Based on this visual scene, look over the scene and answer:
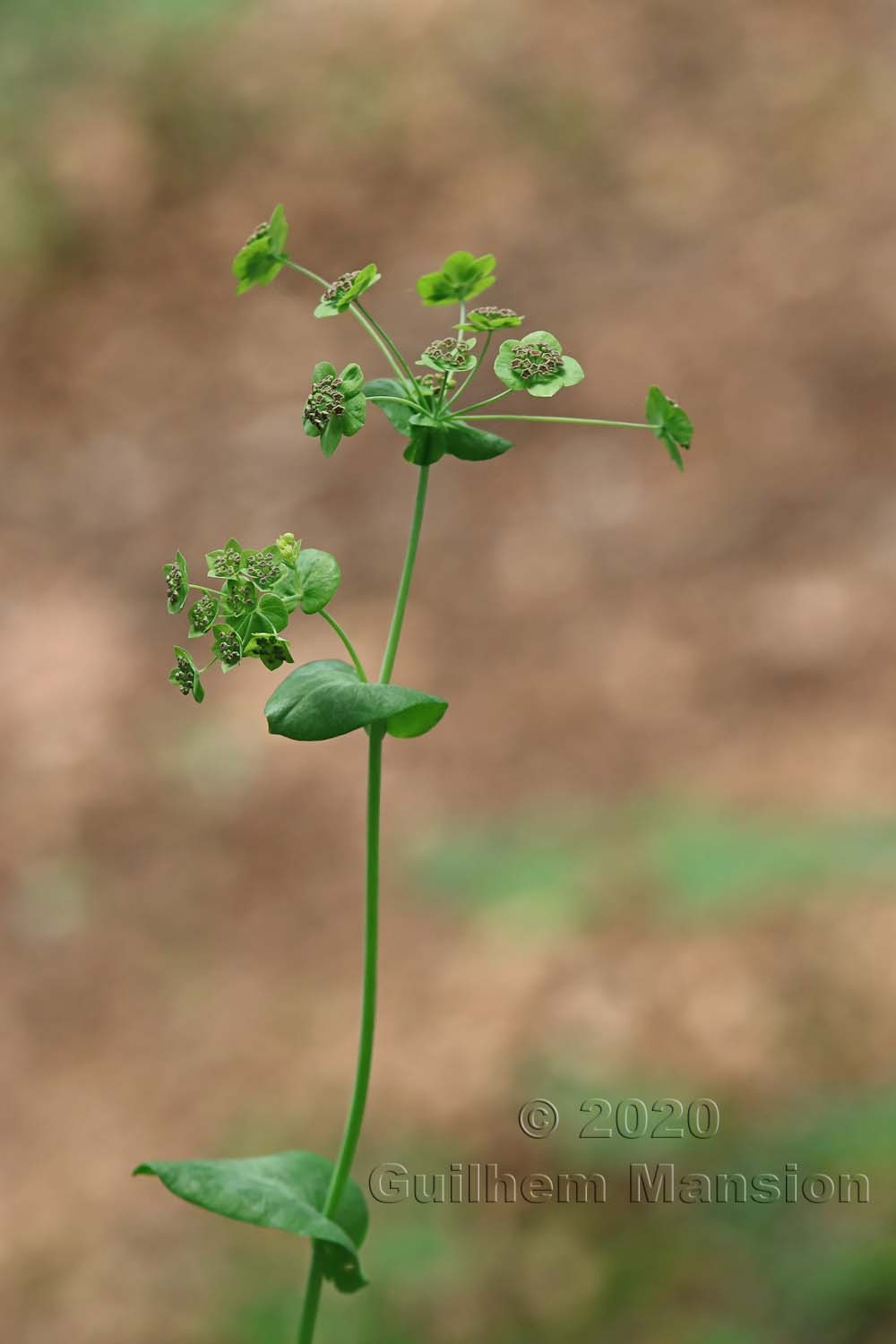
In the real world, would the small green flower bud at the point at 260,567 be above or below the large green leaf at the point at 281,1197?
above

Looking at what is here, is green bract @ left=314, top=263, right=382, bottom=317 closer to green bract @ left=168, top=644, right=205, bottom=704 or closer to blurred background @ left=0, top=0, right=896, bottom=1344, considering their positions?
green bract @ left=168, top=644, right=205, bottom=704

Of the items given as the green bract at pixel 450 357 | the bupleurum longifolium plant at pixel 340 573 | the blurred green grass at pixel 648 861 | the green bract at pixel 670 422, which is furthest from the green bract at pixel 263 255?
the blurred green grass at pixel 648 861

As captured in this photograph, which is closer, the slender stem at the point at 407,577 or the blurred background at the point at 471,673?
the slender stem at the point at 407,577

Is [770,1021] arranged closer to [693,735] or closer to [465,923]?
[465,923]

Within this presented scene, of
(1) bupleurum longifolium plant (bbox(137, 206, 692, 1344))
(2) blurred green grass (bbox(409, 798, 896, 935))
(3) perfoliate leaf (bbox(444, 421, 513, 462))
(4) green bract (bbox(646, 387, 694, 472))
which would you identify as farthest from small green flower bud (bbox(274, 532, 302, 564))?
(2) blurred green grass (bbox(409, 798, 896, 935))

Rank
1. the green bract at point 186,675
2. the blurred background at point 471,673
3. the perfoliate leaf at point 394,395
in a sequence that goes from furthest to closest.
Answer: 1. the blurred background at point 471,673
2. the perfoliate leaf at point 394,395
3. the green bract at point 186,675

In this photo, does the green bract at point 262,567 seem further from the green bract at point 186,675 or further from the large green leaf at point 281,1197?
the large green leaf at point 281,1197

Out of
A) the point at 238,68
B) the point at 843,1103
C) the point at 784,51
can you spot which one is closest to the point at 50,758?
the point at 843,1103
